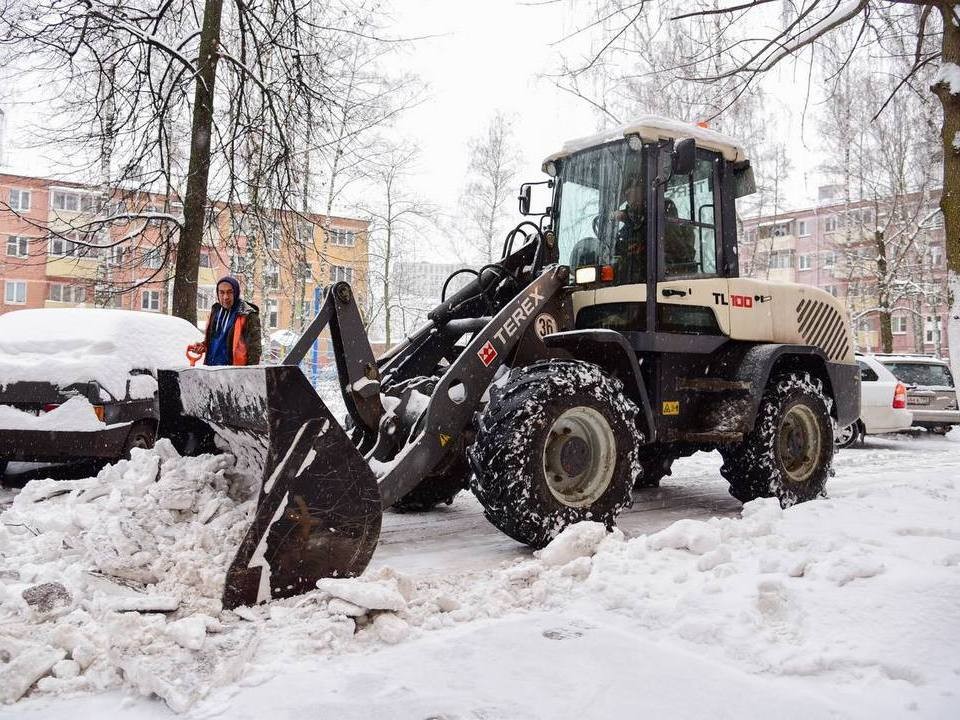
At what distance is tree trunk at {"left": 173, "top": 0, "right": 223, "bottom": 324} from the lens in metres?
10.8

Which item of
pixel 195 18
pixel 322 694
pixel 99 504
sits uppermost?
pixel 195 18

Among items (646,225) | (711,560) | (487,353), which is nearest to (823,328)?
(646,225)

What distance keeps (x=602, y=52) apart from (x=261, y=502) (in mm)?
5381

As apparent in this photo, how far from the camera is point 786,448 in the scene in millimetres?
6566

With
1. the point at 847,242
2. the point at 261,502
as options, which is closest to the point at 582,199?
the point at 261,502

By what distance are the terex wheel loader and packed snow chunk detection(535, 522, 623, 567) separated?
463mm

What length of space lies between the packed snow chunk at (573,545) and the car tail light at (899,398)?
9923 mm

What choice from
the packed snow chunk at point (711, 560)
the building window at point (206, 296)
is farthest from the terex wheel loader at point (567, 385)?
the building window at point (206, 296)

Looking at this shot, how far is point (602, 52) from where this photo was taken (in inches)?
284

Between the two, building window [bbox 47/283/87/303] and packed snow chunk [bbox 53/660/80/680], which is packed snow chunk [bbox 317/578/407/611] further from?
building window [bbox 47/283/87/303]

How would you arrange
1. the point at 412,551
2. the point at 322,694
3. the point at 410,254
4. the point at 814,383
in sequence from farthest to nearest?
1. the point at 410,254
2. the point at 814,383
3. the point at 412,551
4. the point at 322,694

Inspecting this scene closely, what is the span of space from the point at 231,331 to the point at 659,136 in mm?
3529

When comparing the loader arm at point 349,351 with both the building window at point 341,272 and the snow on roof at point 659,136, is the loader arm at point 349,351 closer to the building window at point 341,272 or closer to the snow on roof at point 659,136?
the building window at point 341,272

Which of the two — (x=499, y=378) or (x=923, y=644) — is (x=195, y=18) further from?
(x=923, y=644)
